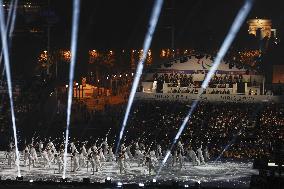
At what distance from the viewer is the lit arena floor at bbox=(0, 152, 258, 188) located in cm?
2377

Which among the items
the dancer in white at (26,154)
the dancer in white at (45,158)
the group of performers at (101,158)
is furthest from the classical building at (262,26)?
the dancer in white at (26,154)

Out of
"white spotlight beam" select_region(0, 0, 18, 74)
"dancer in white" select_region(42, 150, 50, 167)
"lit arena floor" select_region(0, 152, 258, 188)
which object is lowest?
"lit arena floor" select_region(0, 152, 258, 188)

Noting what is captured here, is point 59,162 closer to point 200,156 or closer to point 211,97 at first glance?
point 200,156

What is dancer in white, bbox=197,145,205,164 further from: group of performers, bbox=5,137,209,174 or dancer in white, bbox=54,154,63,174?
dancer in white, bbox=54,154,63,174

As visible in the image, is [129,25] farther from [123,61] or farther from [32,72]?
[32,72]

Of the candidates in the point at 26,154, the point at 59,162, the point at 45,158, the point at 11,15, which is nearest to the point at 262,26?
the point at 11,15

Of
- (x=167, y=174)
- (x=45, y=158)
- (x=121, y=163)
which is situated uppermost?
(x=121, y=163)

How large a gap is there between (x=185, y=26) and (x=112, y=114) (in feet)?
78.1

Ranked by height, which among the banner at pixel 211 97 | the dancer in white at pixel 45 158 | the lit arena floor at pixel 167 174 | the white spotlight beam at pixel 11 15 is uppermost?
the white spotlight beam at pixel 11 15

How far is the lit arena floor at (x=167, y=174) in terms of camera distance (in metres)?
23.8

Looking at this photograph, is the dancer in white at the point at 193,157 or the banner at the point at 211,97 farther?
the banner at the point at 211,97

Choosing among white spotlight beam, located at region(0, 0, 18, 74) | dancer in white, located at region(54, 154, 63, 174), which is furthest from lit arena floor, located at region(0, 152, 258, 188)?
white spotlight beam, located at region(0, 0, 18, 74)

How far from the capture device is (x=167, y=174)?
25516mm

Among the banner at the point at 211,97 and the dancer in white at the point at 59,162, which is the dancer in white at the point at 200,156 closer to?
the dancer in white at the point at 59,162
